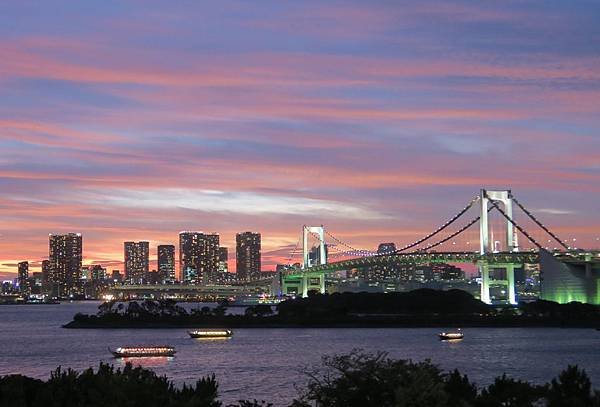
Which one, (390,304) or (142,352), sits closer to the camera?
(142,352)

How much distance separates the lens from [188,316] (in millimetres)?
111688

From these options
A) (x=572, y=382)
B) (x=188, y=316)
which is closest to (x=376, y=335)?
(x=188, y=316)

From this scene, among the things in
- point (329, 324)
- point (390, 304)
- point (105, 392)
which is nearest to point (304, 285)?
point (390, 304)

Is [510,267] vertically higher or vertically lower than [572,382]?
higher

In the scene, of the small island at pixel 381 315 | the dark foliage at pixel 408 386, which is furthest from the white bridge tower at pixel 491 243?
the dark foliage at pixel 408 386

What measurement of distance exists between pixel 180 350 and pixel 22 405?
53.4 meters

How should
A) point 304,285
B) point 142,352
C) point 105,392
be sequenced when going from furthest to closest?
point 304,285, point 142,352, point 105,392

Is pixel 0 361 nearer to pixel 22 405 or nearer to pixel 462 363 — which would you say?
pixel 462 363

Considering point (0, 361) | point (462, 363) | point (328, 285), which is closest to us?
point (462, 363)

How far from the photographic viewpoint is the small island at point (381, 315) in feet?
329

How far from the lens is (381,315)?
362 ft

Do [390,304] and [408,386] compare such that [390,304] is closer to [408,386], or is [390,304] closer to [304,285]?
[304,285]

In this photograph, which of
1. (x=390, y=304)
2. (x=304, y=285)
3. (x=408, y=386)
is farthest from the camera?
(x=304, y=285)

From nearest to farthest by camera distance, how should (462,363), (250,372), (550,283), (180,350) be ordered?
(250,372), (462,363), (180,350), (550,283)
